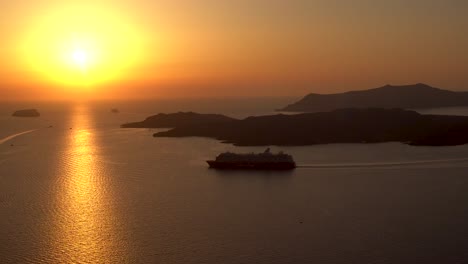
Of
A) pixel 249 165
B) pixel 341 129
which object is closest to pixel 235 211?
pixel 249 165

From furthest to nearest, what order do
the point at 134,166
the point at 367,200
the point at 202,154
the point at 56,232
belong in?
the point at 202,154
the point at 134,166
the point at 367,200
the point at 56,232

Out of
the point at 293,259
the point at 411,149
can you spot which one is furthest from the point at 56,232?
the point at 411,149

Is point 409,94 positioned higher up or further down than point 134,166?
higher up

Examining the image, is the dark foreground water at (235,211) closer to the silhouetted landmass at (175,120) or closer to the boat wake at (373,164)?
the boat wake at (373,164)

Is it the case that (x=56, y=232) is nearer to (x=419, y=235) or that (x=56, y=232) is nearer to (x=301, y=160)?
(x=419, y=235)

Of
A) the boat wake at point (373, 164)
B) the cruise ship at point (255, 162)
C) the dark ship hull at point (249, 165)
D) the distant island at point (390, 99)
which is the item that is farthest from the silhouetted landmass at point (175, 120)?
the distant island at point (390, 99)

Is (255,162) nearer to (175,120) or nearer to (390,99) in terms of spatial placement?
(175,120)

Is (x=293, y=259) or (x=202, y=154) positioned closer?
(x=293, y=259)
